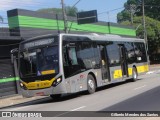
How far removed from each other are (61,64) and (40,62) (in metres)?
1.05

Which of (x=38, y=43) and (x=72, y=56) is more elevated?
(x=38, y=43)

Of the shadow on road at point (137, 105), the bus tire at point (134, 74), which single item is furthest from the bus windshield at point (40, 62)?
the bus tire at point (134, 74)

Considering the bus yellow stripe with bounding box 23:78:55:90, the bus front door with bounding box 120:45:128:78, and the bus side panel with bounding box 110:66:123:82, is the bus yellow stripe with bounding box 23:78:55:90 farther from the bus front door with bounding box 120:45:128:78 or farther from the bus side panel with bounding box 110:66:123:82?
the bus front door with bounding box 120:45:128:78

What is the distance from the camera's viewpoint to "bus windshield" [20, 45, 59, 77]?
60.4ft

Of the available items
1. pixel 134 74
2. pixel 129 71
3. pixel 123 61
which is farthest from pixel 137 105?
pixel 134 74

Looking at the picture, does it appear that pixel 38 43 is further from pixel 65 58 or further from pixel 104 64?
pixel 104 64

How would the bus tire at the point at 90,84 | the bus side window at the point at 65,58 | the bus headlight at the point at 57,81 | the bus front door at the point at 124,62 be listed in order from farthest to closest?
1. the bus front door at the point at 124,62
2. the bus tire at the point at 90,84
3. the bus side window at the point at 65,58
4. the bus headlight at the point at 57,81

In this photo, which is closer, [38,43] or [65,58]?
[65,58]

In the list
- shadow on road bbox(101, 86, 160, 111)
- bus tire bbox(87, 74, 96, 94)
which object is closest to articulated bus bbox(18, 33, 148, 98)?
bus tire bbox(87, 74, 96, 94)

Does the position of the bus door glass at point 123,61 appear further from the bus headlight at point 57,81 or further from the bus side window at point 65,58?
the bus headlight at point 57,81

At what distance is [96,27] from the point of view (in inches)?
1852

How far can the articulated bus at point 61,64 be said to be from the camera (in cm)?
1834

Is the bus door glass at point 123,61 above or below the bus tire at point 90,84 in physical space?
above

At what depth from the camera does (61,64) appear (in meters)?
18.3
